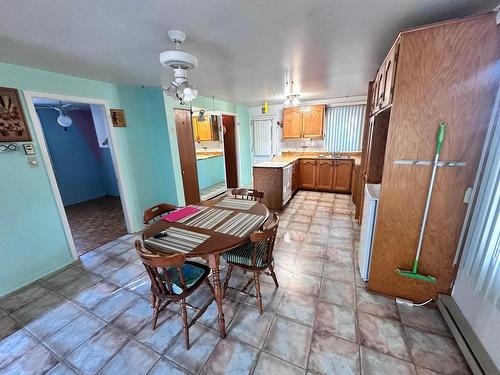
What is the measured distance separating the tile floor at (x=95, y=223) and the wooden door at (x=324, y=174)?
4322mm

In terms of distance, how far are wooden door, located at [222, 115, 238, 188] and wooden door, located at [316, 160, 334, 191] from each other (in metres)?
2.31

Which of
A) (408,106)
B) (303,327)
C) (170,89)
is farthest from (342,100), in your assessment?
(303,327)

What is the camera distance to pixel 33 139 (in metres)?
2.21

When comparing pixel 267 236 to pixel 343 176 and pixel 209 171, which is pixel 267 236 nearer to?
pixel 343 176

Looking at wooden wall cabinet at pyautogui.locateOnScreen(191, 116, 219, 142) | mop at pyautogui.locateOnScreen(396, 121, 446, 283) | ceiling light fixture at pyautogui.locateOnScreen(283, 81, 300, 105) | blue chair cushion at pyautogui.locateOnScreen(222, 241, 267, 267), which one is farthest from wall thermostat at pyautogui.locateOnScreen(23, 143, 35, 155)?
mop at pyautogui.locateOnScreen(396, 121, 446, 283)

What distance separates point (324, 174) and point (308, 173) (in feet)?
1.28

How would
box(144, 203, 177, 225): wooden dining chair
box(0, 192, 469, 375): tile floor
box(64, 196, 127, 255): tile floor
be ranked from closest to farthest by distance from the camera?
box(0, 192, 469, 375): tile floor
box(144, 203, 177, 225): wooden dining chair
box(64, 196, 127, 255): tile floor

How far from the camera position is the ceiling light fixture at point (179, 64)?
1485 millimetres

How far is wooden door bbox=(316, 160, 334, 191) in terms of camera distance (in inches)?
193

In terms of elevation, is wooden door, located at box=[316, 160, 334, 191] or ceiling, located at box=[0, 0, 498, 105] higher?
ceiling, located at box=[0, 0, 498, 105]

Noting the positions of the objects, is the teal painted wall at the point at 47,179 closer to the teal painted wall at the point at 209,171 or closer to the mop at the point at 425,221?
the teal painted wall at the point at 209,171

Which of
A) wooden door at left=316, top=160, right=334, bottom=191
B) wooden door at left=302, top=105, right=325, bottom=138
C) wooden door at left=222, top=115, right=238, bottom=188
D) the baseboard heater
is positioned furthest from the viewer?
wooden door at left=222, top=115, right=238, bottom=188

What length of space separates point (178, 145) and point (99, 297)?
99.0 inches

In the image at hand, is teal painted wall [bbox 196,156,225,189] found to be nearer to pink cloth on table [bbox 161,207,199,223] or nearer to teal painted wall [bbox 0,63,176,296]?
teal painted wall [bbox 0,63,176,296]
